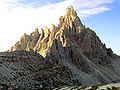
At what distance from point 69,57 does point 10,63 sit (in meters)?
110

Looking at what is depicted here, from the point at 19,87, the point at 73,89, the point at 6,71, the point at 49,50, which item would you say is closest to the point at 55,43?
the point at 49,50

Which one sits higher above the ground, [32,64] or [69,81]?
[32,64]

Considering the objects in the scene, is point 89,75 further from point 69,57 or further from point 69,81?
point 69,81

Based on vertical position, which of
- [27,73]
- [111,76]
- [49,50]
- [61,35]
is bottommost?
[111,76]

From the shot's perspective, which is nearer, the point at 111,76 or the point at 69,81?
the point at 69,81

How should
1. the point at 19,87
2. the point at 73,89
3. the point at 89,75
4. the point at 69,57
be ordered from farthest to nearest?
1. the point at 69,57
2. the point at 89,75
3. the point at 19,87
4. the point at 73,89

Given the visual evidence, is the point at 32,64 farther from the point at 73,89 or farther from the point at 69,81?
the point at 73,89

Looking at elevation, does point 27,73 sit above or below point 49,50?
below

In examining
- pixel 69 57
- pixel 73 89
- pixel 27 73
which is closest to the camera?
pixel 73 89

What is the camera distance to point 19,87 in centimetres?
6034

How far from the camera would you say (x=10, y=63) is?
84.2 meters

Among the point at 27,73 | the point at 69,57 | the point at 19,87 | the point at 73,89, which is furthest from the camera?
the point at 69,57

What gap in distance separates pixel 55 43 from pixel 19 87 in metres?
118

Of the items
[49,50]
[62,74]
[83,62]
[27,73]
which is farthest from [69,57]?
[27,73]
